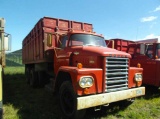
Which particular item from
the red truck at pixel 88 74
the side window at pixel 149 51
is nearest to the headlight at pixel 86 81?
the red truck at pixel 88 74

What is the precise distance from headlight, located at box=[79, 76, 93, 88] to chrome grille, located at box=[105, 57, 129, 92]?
1.69 feet

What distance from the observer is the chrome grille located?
16.3 ft

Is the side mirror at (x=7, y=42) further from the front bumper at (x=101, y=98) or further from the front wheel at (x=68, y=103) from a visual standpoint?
the front bumper at (x=101, y=98)

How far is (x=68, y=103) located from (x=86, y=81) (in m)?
0.99

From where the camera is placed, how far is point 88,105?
4.44 meters

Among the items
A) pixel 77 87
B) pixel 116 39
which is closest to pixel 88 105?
pixel 77 87

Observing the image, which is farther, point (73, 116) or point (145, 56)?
point (145, 56)

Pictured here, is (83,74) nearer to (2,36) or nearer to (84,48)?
(84,48)

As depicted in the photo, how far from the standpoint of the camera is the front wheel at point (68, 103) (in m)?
4.77

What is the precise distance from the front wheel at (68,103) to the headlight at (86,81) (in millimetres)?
363

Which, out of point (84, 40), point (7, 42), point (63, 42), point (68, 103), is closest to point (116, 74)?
point (68, 103)

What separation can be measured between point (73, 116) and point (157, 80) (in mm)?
4598

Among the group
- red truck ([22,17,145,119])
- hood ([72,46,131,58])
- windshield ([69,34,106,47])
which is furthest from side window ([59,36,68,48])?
hood ([72,46,131,58])

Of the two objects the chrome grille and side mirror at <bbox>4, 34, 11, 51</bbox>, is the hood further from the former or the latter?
side mirror at <bbox>4, 34, 11, 51</bbox>
